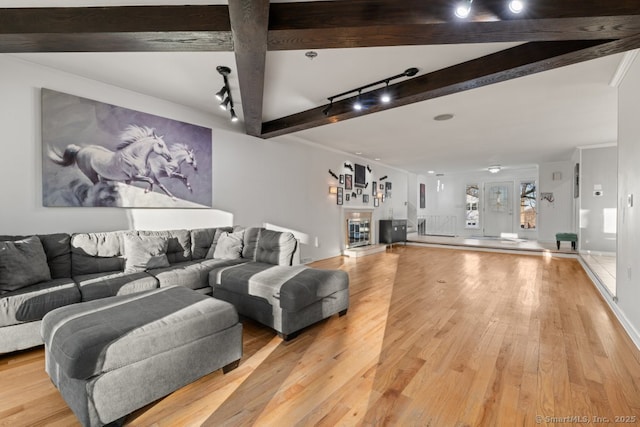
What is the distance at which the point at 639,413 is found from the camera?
147 cm

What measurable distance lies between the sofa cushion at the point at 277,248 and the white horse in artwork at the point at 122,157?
1.64m

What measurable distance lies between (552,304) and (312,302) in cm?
292

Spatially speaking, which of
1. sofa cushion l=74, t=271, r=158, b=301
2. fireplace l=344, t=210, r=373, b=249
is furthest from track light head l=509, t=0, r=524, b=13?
fireplace l=344, t=210, r=373, b=249

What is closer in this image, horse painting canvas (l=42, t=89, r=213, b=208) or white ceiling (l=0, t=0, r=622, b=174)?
white ceiling (l=0, t=0, r=622, b=174)

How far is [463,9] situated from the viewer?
1.59 meters

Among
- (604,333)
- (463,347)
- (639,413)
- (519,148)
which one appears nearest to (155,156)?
(463,347)

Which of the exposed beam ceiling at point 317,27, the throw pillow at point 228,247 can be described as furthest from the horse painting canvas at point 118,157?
the exposed beam ceiling at point 317,27

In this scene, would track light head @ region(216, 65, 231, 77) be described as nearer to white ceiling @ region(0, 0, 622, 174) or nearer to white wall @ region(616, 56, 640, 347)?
white ceiling @ region(0, 0, 622, 174)

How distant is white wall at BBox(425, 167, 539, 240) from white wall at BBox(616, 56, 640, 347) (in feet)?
25.2

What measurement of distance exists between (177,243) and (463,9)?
11.6 feet

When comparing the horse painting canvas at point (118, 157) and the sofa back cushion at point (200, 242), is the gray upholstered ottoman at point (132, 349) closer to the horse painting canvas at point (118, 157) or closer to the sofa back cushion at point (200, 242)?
the sofa back cushion at point (200, 242)

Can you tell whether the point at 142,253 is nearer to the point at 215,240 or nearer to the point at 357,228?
the point at 215,240

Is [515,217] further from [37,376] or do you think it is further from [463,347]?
[37,376]

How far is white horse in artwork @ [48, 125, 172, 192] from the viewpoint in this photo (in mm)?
2910
